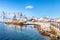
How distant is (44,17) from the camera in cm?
475

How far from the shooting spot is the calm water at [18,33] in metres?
4.61

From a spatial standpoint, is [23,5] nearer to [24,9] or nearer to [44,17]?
[24,9]

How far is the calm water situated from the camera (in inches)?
181

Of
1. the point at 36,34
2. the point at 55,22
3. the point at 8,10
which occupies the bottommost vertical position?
the point at 36,34

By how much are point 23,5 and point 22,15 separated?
0.36 meters

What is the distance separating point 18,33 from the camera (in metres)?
4.66

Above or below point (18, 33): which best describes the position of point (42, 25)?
above

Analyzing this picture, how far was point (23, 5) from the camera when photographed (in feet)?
15.5

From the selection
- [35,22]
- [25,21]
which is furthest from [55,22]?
[25,21]

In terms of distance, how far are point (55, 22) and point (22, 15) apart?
1197mm

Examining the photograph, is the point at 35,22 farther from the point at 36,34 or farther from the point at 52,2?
the point at 52,2

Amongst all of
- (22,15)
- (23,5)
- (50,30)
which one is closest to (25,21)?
(22,15)

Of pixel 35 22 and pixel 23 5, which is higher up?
pixel 23 5

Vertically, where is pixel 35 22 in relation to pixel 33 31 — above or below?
above
